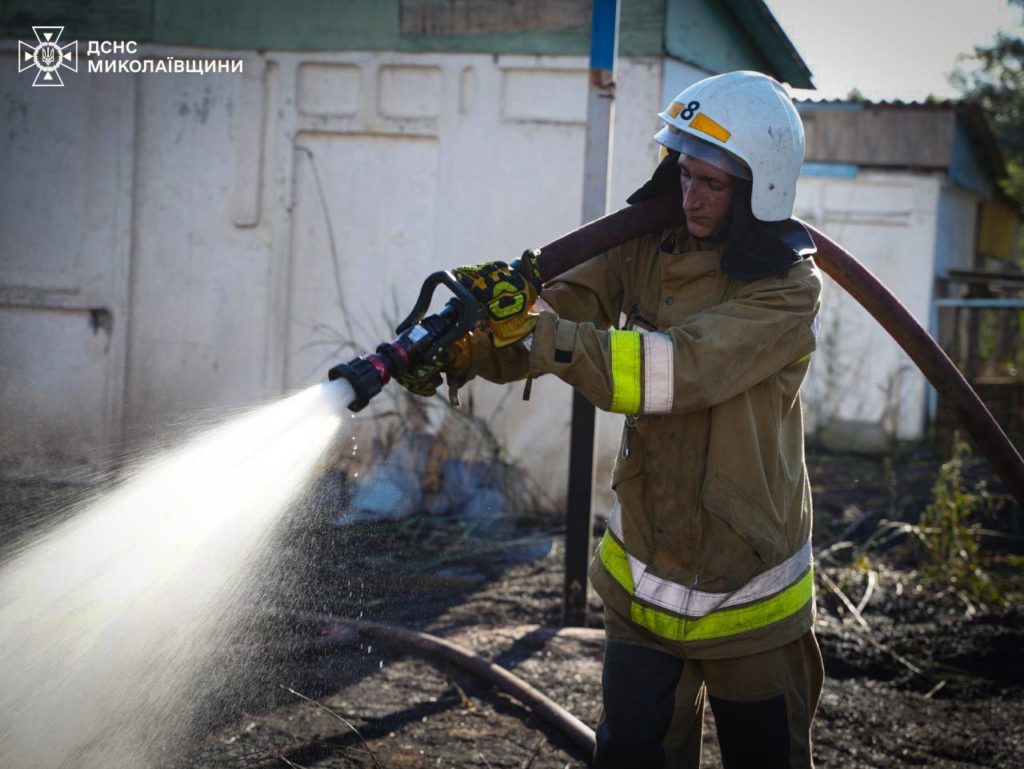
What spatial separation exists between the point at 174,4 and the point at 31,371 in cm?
283

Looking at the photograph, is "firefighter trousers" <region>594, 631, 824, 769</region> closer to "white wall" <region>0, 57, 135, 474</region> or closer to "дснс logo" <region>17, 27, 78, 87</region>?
"white wall" <region>0, 57, 135, 474</region>

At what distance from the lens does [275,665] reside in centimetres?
404

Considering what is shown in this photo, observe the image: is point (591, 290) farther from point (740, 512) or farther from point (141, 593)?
point (141, 593)

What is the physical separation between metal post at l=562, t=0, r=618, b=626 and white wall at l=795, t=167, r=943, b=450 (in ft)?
21.2

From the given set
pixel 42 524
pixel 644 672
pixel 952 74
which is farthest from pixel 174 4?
pixel 952 74

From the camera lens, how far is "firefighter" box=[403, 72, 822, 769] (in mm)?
2500

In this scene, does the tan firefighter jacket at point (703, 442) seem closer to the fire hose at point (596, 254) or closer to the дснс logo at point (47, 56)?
the fire hose at point (596, 254)

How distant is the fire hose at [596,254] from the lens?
2.53m

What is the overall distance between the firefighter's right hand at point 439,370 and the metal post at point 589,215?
195 centimetres

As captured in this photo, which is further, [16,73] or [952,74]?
[952,74]

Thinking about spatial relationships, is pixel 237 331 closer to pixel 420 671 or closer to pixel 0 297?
pixel 0 297

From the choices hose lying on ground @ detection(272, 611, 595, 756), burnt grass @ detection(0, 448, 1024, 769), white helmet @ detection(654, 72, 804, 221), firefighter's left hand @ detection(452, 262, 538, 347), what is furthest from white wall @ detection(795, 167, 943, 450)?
firefighter's left hand @ detection(452, 262, 538, 347)

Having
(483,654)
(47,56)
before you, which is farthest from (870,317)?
(47,56)

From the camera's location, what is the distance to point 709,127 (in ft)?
8.81
